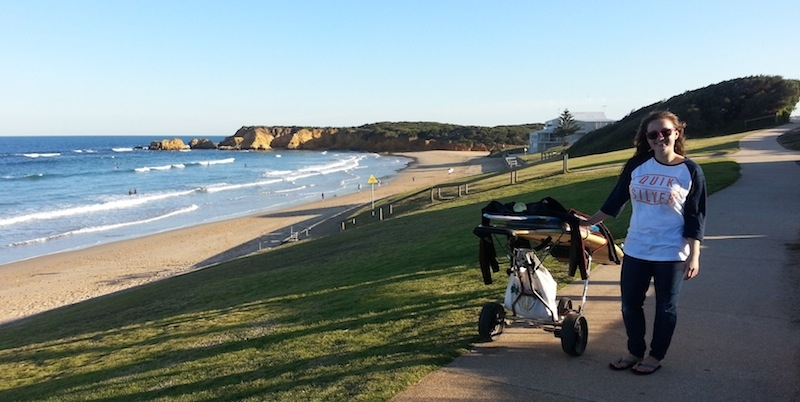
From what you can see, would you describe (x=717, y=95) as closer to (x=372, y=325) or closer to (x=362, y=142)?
(x=372, y=325)

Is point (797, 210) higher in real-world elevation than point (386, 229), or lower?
higher

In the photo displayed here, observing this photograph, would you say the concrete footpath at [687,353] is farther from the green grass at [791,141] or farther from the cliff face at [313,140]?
the cliff face at [313,140]

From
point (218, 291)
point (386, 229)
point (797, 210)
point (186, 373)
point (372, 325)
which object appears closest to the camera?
point (186, 373)

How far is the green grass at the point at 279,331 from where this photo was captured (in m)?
4.89

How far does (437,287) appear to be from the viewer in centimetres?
733

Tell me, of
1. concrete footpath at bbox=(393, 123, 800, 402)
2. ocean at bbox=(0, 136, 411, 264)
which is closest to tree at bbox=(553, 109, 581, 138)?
ocean at bbox=(0, 136, 411, 264)

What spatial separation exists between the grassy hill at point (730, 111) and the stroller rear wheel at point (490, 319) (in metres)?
41.9

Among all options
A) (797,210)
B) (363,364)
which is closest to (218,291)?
(363,364)

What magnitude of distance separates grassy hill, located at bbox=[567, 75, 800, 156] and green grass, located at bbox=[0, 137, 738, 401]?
35.8m

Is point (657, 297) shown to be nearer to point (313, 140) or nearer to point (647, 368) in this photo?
point (647, 368)

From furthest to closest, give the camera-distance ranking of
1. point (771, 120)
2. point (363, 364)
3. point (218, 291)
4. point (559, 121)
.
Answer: point (559, 121) → point (771, 120) → point (218, 291) → point (363, 364)

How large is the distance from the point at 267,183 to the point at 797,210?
4865 centimetres

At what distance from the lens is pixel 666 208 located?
12.9 feet

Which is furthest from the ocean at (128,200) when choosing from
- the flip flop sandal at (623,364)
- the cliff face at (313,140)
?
the cliff face at (313,140)
